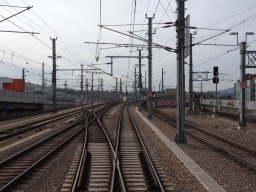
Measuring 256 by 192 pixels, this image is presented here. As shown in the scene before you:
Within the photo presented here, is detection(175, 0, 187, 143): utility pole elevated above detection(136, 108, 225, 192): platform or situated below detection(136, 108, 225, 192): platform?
above

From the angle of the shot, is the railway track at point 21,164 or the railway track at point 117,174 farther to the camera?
the railway track at point 21,164

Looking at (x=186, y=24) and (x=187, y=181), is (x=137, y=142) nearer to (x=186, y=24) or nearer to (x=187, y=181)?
(x=186, y=24)

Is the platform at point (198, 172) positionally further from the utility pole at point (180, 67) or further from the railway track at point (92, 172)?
the railway track at point (92, 172)

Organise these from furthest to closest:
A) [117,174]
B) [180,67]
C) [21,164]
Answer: [180,67]
[21,164]
[117,174]

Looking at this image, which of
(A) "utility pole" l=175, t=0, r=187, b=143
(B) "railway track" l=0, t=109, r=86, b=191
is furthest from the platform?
(B) "railway track" l=0, t=109, r=86, b=191

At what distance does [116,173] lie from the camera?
999 centimetres

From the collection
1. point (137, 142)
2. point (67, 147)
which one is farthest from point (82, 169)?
point (137, 142)

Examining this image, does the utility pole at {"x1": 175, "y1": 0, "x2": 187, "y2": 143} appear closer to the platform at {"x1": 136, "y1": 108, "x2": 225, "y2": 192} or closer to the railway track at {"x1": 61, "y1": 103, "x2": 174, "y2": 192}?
the platform at {"x1": 136, "y1": 108, "x2": 225, "y2": 192}

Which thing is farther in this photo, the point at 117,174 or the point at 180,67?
the point at 180,67

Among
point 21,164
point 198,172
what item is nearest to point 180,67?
point 198,172

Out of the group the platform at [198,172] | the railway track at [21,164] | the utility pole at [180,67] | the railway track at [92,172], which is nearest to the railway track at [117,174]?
the railway track at [92,172]

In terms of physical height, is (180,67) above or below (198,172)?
above

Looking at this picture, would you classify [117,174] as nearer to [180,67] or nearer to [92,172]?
[92,172]

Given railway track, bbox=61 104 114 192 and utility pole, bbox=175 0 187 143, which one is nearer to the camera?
railway track, bbox=61 104 114 192
